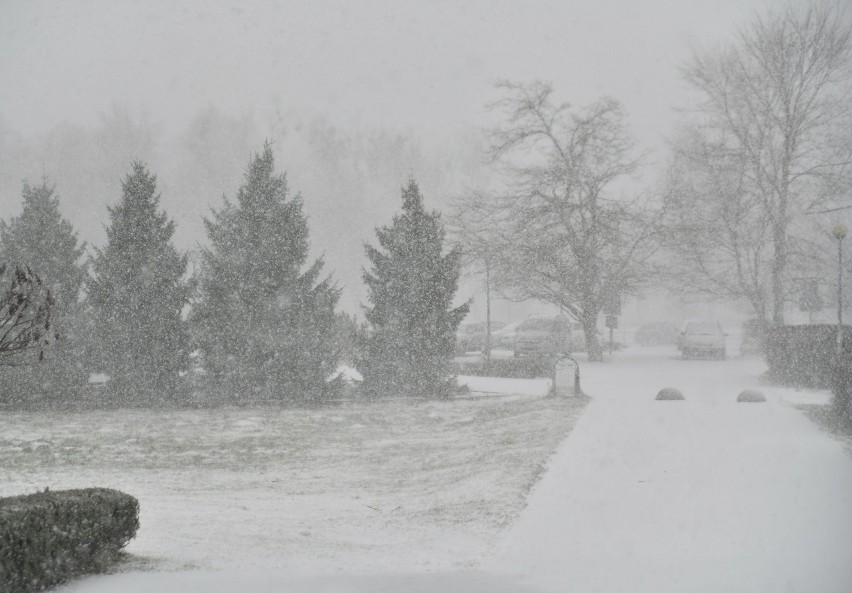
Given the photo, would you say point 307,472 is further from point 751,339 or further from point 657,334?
point 657,334

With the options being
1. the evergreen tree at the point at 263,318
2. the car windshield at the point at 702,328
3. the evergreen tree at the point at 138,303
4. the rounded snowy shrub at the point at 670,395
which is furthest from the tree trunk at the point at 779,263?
the evergreen tree at the point at 138,303

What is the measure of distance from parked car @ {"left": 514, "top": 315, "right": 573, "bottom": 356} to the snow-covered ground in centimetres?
1386

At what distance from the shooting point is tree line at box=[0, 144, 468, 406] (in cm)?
1934

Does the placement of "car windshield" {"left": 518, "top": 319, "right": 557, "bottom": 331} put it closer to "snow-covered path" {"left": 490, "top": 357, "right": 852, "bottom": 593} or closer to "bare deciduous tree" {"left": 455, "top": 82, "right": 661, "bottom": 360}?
"bare deciduous tree" {"left": 455, "top": 82, "right": 661, "bottom": 360}

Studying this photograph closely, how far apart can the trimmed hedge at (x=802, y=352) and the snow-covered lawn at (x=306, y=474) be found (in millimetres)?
6112

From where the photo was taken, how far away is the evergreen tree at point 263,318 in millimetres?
19297

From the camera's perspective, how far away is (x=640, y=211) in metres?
26.8

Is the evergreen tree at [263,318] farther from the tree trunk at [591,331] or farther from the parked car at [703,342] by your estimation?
the parked car at [703,342]

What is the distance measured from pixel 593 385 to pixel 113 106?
38123 millimetres

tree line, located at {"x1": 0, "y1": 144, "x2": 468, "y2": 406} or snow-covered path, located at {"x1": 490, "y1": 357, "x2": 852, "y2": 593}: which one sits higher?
tree line, located at {"x1": 0, "y1": 144, "x2": 468, "y2": 406}

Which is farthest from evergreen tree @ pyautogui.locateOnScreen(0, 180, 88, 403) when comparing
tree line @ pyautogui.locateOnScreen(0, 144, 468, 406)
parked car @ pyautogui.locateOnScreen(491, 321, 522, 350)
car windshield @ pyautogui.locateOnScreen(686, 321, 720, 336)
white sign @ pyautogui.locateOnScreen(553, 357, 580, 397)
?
car windshield @ pyautogui.locateOnScreen(686, 321, 720, 336)

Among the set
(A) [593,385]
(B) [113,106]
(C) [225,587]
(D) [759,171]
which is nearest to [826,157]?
(D) [759,171]

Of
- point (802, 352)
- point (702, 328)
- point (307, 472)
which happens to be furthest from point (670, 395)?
point (702, 328)

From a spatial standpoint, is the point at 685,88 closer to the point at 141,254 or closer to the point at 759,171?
the point at 759,171
